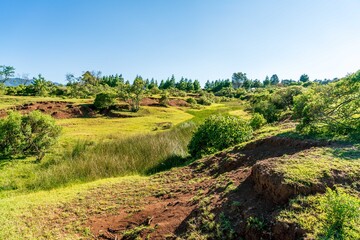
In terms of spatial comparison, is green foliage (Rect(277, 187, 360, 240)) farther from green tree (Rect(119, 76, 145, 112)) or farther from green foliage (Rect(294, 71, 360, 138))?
green tree (Rect(119, 76, 145, 112))

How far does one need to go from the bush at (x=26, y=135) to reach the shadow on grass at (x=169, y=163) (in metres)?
4.76

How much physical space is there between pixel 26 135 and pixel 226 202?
8.78 m

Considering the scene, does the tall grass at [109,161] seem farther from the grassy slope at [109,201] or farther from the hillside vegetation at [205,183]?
the grassy slope at [109,201]

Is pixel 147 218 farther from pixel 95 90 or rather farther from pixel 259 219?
pixel 95 90

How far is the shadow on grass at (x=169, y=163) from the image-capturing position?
7.69 m

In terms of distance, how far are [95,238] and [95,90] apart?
137 ft

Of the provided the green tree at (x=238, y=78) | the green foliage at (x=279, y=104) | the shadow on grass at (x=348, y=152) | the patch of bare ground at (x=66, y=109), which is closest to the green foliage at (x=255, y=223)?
the shadow on grass at (x=348, y=152)

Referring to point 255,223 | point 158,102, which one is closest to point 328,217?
point 255,223

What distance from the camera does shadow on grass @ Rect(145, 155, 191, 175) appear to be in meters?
7.69

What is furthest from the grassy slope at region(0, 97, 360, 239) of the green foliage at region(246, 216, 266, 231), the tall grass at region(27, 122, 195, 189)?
the tall grass at region(27, 122, 195, 189)

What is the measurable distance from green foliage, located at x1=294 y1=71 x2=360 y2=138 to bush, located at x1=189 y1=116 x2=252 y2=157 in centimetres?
228

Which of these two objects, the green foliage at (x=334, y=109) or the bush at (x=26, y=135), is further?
the bush at (x=26, y=135)

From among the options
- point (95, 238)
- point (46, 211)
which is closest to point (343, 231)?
point (95, 238)

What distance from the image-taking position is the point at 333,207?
265 centimetres
